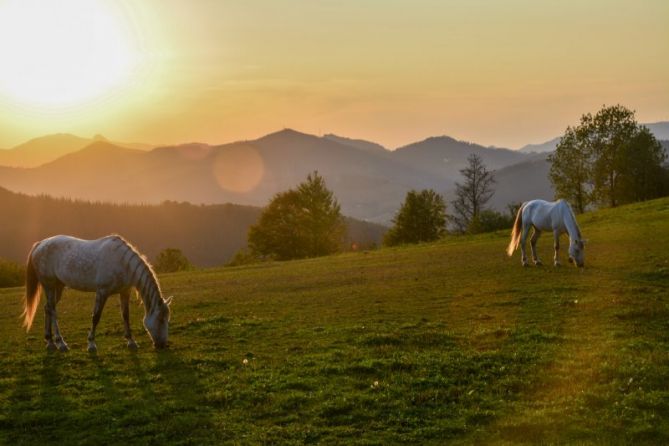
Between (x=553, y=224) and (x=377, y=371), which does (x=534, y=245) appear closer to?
(x=553, y=224)

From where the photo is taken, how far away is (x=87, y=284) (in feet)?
48.4

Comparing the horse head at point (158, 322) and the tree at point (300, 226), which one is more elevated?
the tree at point (300, 226)

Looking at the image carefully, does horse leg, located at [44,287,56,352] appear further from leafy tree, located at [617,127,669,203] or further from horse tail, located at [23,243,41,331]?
leafy tree, located at [617,127,669,203]

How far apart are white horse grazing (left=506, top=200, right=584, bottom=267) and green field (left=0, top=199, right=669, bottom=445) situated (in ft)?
6.24

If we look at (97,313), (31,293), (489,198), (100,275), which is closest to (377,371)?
(97,313)

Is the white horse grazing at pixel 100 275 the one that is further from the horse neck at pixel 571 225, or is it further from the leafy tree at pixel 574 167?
the leafy tree at pixel 574 167

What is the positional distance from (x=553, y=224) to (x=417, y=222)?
52621 mm

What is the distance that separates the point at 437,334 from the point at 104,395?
8018mm

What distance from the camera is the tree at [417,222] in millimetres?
77562

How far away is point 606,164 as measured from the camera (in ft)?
221

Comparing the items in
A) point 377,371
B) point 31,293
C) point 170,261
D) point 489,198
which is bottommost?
point 377,371

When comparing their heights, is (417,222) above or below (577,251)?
above

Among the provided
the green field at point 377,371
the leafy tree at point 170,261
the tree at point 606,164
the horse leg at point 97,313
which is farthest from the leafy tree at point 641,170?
the horse leg at point 97,313

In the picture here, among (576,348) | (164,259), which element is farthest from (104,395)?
(164,259)
